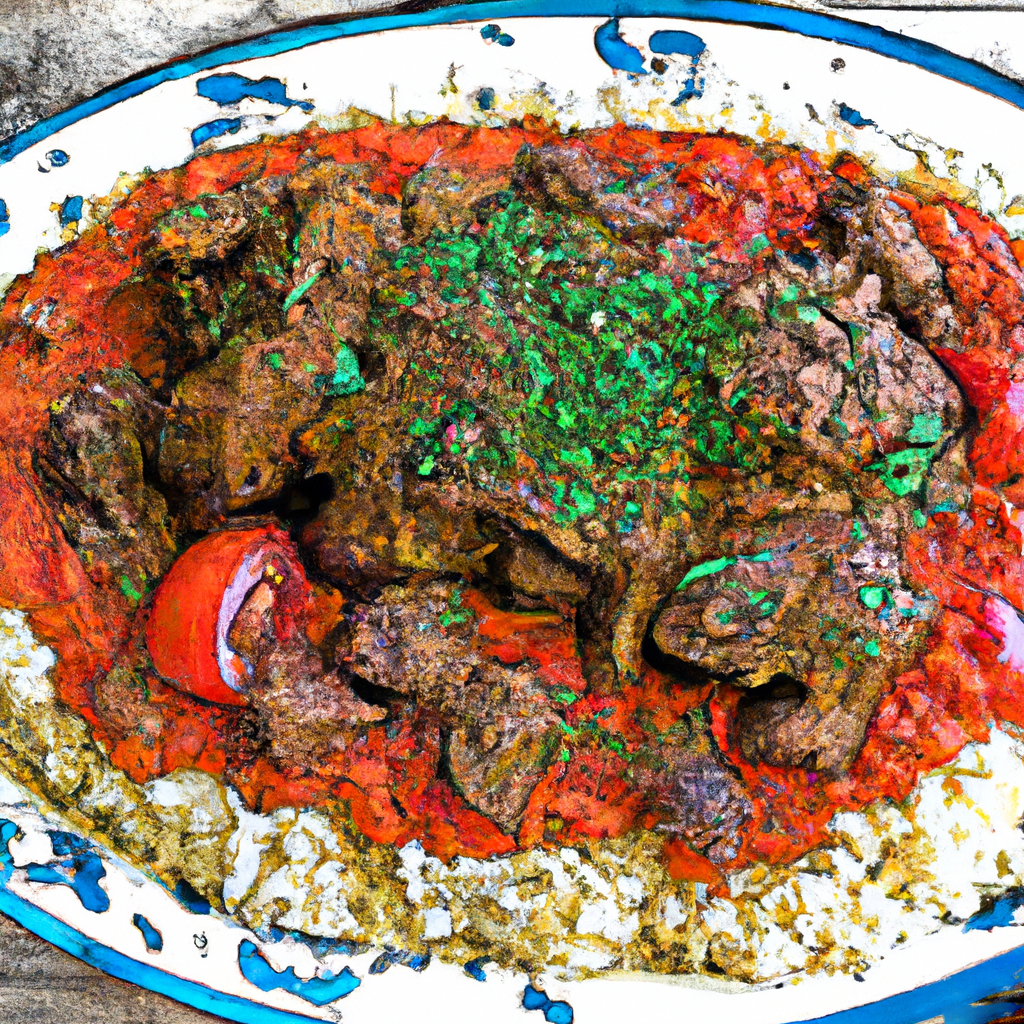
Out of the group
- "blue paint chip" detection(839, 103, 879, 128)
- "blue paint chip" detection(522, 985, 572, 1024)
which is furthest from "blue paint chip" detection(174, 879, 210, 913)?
"blue paint chip" detection(839, 103, 879, 128)

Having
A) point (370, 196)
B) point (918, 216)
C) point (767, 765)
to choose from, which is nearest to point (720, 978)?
point (767, 765)

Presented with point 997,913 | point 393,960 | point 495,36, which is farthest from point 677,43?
point 393,960

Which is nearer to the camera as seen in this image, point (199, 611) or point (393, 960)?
point (199, 611)

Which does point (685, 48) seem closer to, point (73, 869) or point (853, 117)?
point (853, 117)

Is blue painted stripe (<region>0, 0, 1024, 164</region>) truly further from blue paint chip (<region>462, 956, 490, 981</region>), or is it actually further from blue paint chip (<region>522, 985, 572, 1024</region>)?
blue paint chip (<region>522, 985, 572, 1024</region>)

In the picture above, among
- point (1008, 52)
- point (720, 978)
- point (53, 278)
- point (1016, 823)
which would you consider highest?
point (1008, 52)

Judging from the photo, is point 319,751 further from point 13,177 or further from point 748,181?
point 748,181
